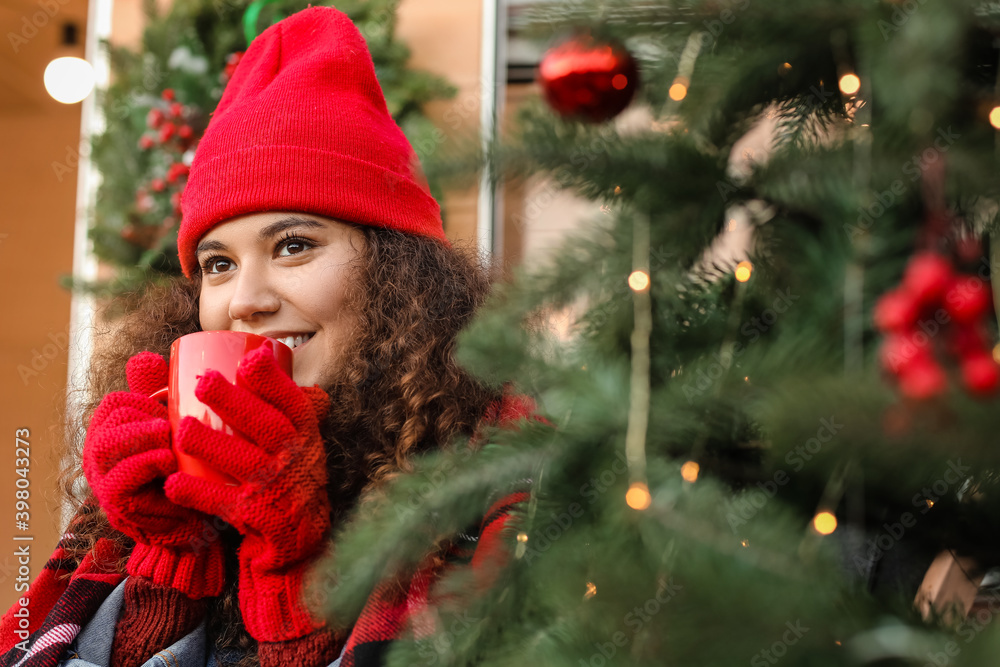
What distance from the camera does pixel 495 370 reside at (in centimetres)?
47

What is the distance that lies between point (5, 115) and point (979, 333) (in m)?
2.50

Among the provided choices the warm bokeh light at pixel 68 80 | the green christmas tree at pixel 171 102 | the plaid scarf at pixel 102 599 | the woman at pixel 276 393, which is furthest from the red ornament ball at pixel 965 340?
the warm bokeh light at pixel 68 80

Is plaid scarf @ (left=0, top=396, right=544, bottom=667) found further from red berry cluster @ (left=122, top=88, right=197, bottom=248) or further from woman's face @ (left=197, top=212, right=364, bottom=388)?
red berry cluster @ (left=122, top=88, right=197, bottom=248)

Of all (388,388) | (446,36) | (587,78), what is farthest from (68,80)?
(587,78)

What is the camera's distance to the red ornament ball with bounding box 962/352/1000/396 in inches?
11.5

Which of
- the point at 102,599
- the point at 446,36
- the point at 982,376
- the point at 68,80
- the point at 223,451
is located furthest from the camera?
the point at 68,80

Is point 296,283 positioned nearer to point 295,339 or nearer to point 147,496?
point 295,339

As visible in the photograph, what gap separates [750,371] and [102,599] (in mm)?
842

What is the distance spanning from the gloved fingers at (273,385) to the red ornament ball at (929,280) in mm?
617

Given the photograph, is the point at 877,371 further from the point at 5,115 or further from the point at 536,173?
the point at 5,115

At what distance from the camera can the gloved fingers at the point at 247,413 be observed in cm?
78

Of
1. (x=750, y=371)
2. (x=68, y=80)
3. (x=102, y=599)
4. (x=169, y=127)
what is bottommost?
(x=102, y=599)

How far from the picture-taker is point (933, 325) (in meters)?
0.33

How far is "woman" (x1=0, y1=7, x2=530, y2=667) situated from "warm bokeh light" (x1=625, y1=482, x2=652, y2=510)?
1.13 ft
